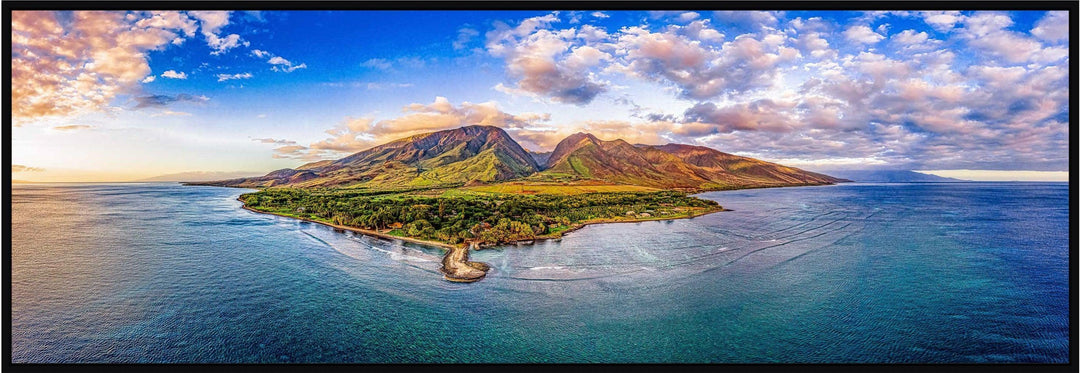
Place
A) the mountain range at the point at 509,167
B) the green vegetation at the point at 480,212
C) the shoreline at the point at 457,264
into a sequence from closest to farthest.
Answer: the shoreline at the point at 457,264 < the green vegetation at the point at 480,212 < the mountain range at the point at 509,167

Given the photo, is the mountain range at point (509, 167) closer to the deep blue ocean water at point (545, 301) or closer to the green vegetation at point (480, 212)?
the green vegetation at point (480, 212)

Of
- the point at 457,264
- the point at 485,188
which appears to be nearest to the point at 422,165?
the point at 485,188

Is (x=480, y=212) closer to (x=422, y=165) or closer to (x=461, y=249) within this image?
(x=461, y=249)

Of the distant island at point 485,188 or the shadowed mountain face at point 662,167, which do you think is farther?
the shadowed mountain face at point 662,167

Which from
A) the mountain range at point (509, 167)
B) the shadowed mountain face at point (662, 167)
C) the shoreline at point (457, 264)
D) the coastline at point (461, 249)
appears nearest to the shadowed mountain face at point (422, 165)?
the mountain range at point (509, 167)

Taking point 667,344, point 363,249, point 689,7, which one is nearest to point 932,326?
point 667,344

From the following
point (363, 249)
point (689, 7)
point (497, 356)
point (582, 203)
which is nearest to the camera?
point (689, 7)

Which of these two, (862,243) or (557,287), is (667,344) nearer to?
(557,287)
